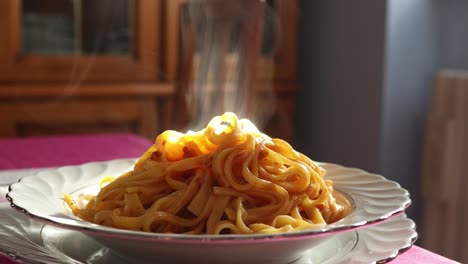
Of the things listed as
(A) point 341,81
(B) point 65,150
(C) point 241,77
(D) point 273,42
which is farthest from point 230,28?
(B) point 65,150

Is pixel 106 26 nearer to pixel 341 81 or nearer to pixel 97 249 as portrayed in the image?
pixel 341 81

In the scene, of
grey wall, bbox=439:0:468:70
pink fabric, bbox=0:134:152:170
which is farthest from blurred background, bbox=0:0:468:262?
pink fabric, bbox=0:134:152:170

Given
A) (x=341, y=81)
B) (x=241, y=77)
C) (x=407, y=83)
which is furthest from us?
(x=341, y=81)

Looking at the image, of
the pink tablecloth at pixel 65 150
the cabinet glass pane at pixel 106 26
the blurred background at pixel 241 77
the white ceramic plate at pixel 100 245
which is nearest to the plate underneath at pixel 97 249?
the white ceramic plate at pixel 100 245

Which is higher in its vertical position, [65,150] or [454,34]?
[454,34]

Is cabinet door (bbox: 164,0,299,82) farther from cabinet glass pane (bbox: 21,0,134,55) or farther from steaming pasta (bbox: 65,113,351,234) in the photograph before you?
steaming pasta (bbox: 65,113,351,234)

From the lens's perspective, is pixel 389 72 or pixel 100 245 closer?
pixel 100 245

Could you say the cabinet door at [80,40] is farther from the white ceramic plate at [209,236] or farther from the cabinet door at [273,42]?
the white ceramic plate at [209,236]
